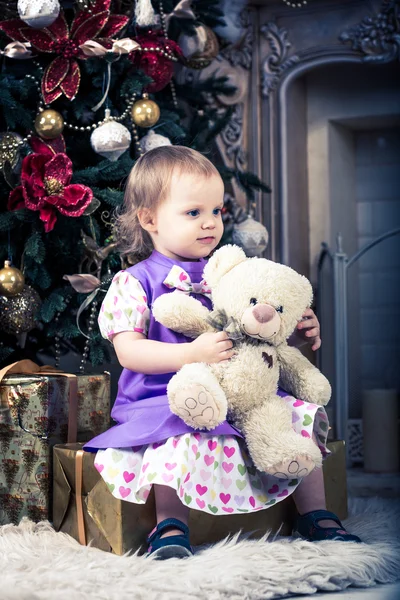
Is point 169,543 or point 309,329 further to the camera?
point 309,329

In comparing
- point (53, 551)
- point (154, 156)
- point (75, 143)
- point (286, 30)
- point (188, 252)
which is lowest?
point (53, 551)

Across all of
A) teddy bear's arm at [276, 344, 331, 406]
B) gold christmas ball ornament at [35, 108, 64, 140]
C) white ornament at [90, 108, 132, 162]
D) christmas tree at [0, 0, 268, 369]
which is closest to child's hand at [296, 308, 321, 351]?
teddy bear's arm at [276, 344, 331, 406]

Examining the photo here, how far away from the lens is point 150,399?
1.59 meters

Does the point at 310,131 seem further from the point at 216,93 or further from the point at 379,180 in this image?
the point at 216,93

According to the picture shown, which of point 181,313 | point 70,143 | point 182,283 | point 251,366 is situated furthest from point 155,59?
point 251,366

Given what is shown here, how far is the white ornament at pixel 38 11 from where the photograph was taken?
6.61ft

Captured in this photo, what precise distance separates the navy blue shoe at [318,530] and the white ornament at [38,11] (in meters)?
1.29

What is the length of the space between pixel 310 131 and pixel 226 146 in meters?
0.39

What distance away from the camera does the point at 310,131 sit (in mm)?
3193

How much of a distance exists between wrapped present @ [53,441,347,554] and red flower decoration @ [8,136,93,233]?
613 millimetres

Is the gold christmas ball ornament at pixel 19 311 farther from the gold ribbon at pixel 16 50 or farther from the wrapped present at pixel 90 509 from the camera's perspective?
the gold ribbon at pixel 16 50

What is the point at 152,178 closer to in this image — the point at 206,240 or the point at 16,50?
the point at 206,240

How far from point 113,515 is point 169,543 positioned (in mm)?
141

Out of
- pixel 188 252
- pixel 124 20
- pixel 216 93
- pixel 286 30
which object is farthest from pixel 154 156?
pixel 286 30
